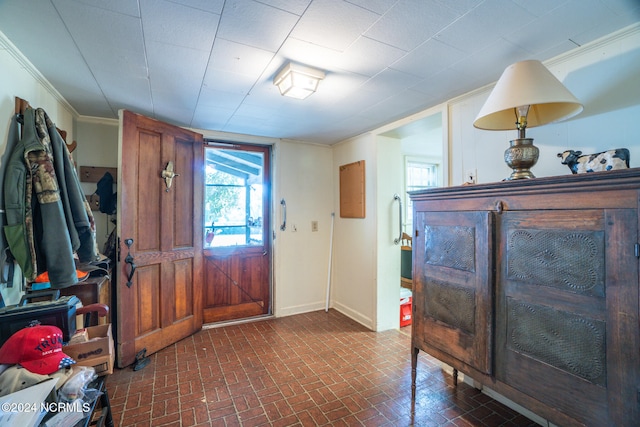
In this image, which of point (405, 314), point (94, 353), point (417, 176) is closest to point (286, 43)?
point (94, 353)

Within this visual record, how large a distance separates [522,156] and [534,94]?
0.32 meters

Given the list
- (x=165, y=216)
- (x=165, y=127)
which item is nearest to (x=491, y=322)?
(x=165, y=216)

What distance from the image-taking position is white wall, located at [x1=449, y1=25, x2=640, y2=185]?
58.4 inches

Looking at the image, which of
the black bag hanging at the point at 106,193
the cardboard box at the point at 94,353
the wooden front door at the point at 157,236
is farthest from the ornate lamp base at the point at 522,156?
the black bag hanging at the point at 106,193

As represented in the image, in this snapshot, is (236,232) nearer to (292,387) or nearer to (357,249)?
(357,249)

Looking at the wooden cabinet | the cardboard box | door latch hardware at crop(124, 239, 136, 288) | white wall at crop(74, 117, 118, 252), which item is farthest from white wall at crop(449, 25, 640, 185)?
white wall at crop(74, 117, 118, 252)

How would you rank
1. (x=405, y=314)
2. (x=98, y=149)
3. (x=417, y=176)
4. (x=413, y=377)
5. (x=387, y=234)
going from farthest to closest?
(x=417, y=176) < (x=405, y=314) < (x=387, y=234) < (x=98, y=149) < (x=413, y=377)

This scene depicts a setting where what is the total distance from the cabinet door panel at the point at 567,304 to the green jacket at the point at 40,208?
2.47m

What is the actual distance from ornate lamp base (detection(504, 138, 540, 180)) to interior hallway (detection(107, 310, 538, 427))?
5.38 ft

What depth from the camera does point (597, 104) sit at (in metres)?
1.61

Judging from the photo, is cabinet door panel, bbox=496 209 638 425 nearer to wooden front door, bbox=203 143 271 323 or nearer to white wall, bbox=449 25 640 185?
white wall, bbox=449 25 640 185

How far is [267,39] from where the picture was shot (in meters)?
1.59

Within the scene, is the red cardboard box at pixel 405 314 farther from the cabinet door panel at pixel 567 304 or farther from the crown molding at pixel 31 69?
the crown molding at pixel 31 69

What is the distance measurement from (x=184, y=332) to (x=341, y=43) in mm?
3148
